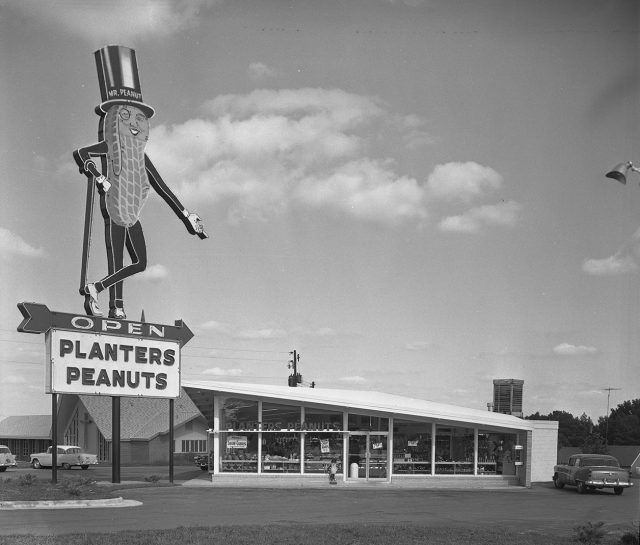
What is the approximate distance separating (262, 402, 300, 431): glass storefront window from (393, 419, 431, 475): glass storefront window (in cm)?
397

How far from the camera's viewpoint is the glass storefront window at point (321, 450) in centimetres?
3406

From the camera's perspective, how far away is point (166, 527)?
59.1ft

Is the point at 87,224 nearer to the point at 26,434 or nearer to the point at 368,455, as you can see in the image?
the point at 368,455

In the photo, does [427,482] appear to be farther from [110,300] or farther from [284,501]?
[110,300]

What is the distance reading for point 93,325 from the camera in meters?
29.7

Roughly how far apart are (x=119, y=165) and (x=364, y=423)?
1350 cm

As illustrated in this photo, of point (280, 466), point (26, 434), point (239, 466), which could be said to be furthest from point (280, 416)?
point (26, 434)

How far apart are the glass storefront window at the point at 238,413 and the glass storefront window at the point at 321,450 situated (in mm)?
2229

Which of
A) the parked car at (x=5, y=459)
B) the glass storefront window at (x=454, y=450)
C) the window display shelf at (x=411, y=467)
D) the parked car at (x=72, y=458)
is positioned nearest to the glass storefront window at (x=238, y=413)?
the window display shelf at (x=411, y=467)

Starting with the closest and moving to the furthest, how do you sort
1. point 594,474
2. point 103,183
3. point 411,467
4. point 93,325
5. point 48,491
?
point 48,491 → point 93,325 → point 103,183 → point 594,474 → point 411,467

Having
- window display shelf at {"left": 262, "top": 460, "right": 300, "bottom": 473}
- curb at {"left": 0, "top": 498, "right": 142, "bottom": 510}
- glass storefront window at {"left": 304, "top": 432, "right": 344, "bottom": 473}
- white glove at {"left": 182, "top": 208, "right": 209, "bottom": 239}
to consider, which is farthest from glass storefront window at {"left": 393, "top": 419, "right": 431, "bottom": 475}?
curb at {"left": 0, "top": 498, "right": 142, "bottom": 510}

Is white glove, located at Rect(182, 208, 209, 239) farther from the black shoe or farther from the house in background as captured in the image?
the house in background

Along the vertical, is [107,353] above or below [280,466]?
above

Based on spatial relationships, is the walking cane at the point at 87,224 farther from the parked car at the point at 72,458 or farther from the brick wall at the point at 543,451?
the parked car at the point at 72,458
